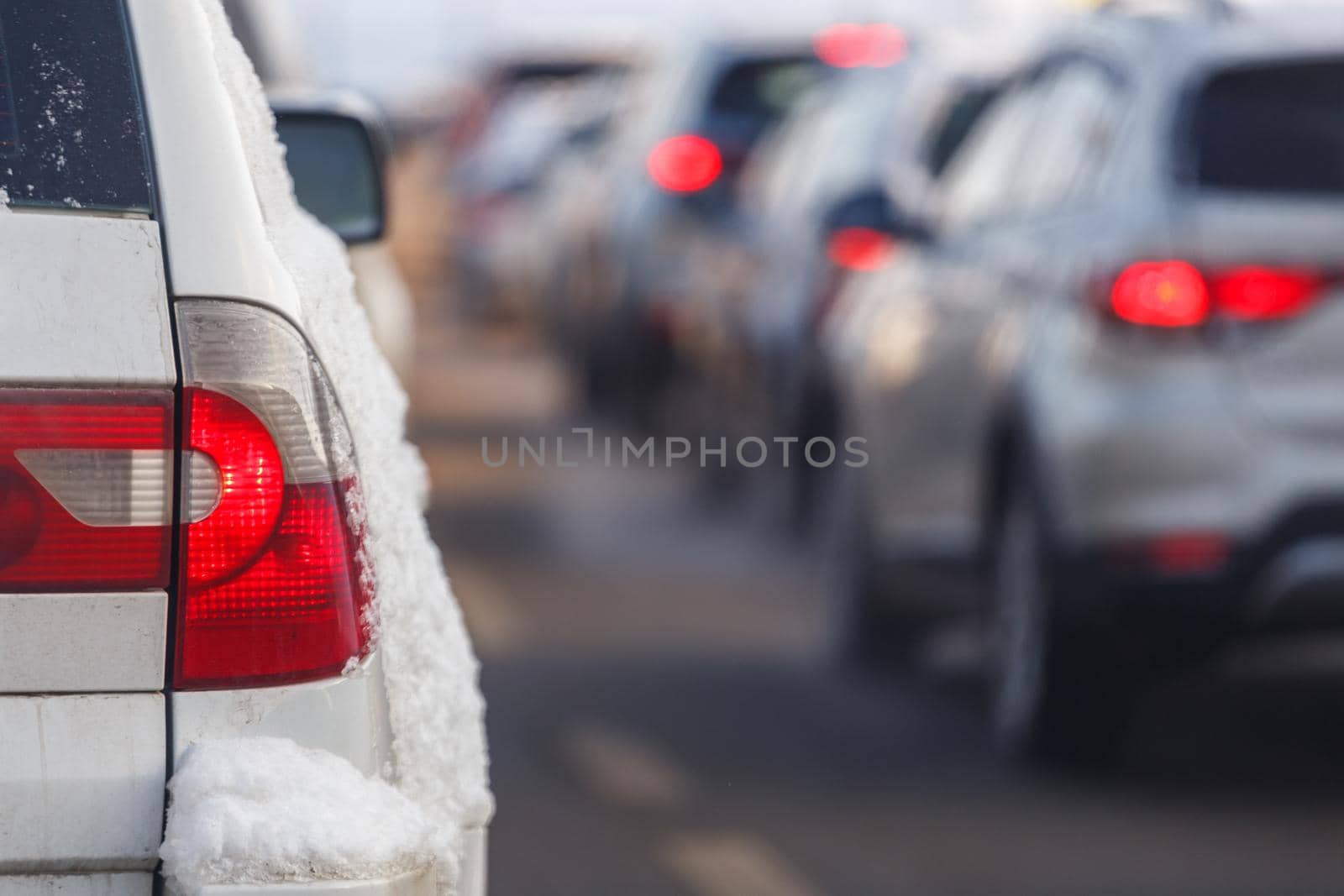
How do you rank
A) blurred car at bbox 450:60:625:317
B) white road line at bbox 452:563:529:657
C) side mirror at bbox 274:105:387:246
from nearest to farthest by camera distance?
1. side mirror at bbox 274:105:387:246
2. white road line at bbox 452:563:529:657
3. blurred car at bbox 450:60:625:317

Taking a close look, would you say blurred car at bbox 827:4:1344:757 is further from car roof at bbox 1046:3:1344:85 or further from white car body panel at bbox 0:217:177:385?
white car body panel at bbox 0:217:177:385

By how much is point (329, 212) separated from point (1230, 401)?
2297mm

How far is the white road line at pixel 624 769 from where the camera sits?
6559mm

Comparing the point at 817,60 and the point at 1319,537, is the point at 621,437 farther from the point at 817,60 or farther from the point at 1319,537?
the point at 1319,537

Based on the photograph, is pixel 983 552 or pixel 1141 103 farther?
pixel 983 552

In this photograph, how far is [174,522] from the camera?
9.44 ft

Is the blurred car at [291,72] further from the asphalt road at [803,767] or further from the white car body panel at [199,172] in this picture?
the white car body panel at [199,172]

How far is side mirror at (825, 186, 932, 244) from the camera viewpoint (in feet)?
26.9

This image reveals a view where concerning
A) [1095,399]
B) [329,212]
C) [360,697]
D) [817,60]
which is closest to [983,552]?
[1095,399]

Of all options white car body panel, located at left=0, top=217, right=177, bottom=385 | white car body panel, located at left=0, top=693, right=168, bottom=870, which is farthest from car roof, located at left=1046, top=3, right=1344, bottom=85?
white car body panel, located at left=0, top=693, right=168, bottom=870

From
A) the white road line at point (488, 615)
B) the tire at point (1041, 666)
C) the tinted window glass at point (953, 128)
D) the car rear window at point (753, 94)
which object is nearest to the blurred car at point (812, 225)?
the tinted window glass at point (953, 128)

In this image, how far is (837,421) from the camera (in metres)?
9.20

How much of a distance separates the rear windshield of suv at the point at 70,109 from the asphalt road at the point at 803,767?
115 inches

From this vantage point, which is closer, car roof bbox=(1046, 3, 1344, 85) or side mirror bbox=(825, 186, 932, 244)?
car roof bbox=(1046, 3, 1344, 85)
